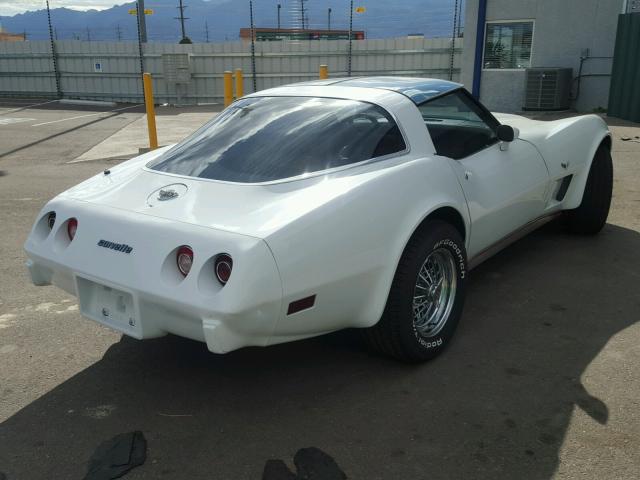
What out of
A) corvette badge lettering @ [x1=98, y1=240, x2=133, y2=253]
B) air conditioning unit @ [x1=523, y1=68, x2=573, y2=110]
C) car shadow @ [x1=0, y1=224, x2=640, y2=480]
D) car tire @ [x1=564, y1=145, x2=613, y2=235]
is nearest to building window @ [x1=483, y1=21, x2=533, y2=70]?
air conditioning unit @ [x1=523, y1=68, x2=573, y2=110]

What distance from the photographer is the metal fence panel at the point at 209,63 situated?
55.5ft

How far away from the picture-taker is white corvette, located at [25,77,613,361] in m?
2.42

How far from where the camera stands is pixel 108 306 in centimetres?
273

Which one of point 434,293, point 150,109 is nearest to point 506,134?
point 434,293

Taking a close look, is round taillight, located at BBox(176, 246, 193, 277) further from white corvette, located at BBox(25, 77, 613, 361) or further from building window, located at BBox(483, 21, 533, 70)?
building window, located at BBox(483, 21, 533, 70)

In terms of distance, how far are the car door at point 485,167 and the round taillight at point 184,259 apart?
5.26 feet

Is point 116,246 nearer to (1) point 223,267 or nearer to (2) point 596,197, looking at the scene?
(1) point 223,267

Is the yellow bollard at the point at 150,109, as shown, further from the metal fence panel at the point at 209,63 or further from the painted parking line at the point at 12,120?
the metal fence panel at the point at 209,63

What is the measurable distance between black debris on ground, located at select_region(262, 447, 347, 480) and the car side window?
1824 mm

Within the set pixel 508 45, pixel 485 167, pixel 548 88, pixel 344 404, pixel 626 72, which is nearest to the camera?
pixel 344 404

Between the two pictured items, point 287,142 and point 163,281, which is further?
point 287,142

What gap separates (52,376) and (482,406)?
2135 millimetres

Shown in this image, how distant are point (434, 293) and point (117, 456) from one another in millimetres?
1729

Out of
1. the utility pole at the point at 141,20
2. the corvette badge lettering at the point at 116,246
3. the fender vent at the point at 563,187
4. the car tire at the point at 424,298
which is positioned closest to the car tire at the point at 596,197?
the fender vent at the point at 563,187
